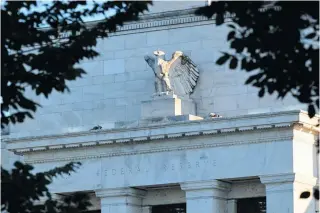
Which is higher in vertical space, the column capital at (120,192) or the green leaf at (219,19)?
the column capital at (120,192)

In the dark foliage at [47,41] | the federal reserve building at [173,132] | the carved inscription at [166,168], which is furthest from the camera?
the carved inscription at [166,168]

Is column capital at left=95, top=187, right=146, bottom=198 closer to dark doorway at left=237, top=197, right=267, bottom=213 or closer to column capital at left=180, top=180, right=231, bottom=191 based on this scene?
column capital at left=180, top=180, right=231, bottom=191

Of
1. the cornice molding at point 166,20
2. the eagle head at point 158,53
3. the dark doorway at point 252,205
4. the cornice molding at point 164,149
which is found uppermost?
the cornice molding at point 166,20

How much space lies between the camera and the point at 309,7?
20.8 meters

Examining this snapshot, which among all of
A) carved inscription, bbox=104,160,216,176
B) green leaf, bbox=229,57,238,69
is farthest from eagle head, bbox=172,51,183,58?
green leaf, bbox=229,57,238,69

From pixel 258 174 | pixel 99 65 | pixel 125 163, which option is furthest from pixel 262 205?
pixel 99 65

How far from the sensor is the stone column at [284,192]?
4469cm

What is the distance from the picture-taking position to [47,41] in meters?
24.5

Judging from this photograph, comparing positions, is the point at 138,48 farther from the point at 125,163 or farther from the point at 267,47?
the point at 267,47

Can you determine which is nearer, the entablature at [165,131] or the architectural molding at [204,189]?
the entablature at [165,131]

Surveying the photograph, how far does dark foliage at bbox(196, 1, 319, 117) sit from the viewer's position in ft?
68.0

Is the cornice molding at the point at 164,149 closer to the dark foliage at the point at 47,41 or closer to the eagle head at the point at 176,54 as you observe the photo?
the eagle head at the point at 176,54

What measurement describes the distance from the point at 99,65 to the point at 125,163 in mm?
4104

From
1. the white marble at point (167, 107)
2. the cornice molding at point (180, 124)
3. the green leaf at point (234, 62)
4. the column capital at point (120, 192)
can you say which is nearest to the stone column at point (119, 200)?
the column capital at point (120, 192)
